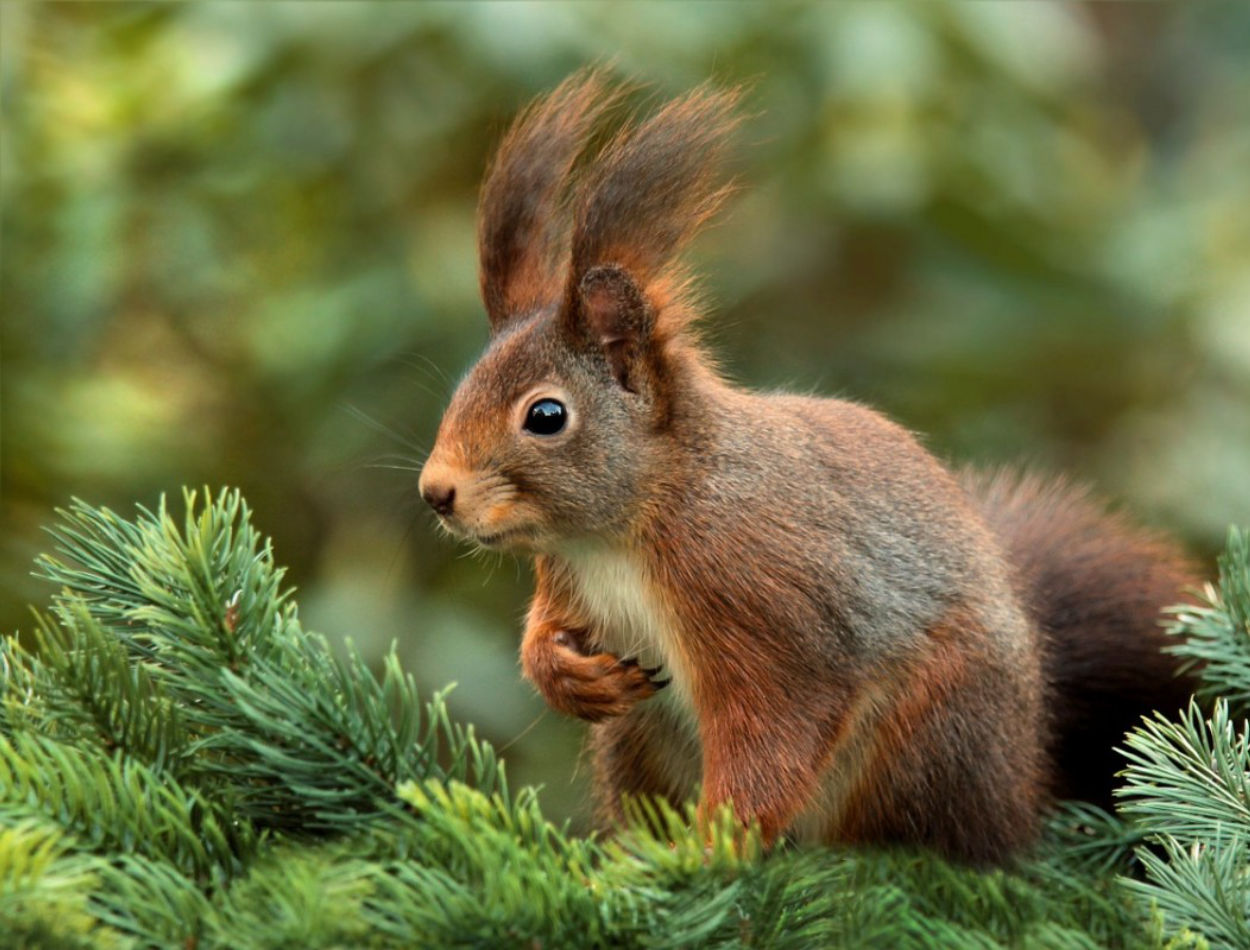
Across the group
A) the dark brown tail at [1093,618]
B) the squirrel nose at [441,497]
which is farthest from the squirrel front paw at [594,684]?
the dark brown tail at [1093,618]

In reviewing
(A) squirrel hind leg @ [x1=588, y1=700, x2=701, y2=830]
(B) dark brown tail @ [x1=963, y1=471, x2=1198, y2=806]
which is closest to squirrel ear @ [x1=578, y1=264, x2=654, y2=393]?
(A) squirrel hind leg @ [x1=588, y1=700, x2=701, y2=830]

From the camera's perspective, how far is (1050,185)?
6.77 ft

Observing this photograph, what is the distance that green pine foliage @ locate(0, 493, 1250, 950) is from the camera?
619mm

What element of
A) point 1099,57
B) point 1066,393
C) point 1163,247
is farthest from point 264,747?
point 1099,57

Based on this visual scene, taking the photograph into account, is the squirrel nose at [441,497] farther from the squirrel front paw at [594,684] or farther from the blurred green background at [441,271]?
the blurred green background at [441,271]

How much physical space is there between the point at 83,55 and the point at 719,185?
0.99m

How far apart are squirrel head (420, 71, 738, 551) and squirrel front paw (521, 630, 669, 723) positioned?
0.08 metres

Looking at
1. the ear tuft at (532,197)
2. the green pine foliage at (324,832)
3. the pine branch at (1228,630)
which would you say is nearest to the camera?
the green pine foliage at (324,832)

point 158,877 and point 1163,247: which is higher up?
point 1163,247

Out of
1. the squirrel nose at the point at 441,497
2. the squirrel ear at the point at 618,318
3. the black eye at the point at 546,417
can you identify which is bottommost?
the squirrel nose at the point at 441,497

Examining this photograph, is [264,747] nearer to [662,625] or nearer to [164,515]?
[164,515]

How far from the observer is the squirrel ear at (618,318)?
1.05 meters

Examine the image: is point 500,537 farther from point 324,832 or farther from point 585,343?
point 324,832

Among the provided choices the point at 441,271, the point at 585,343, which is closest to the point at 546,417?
the point at 585,343
